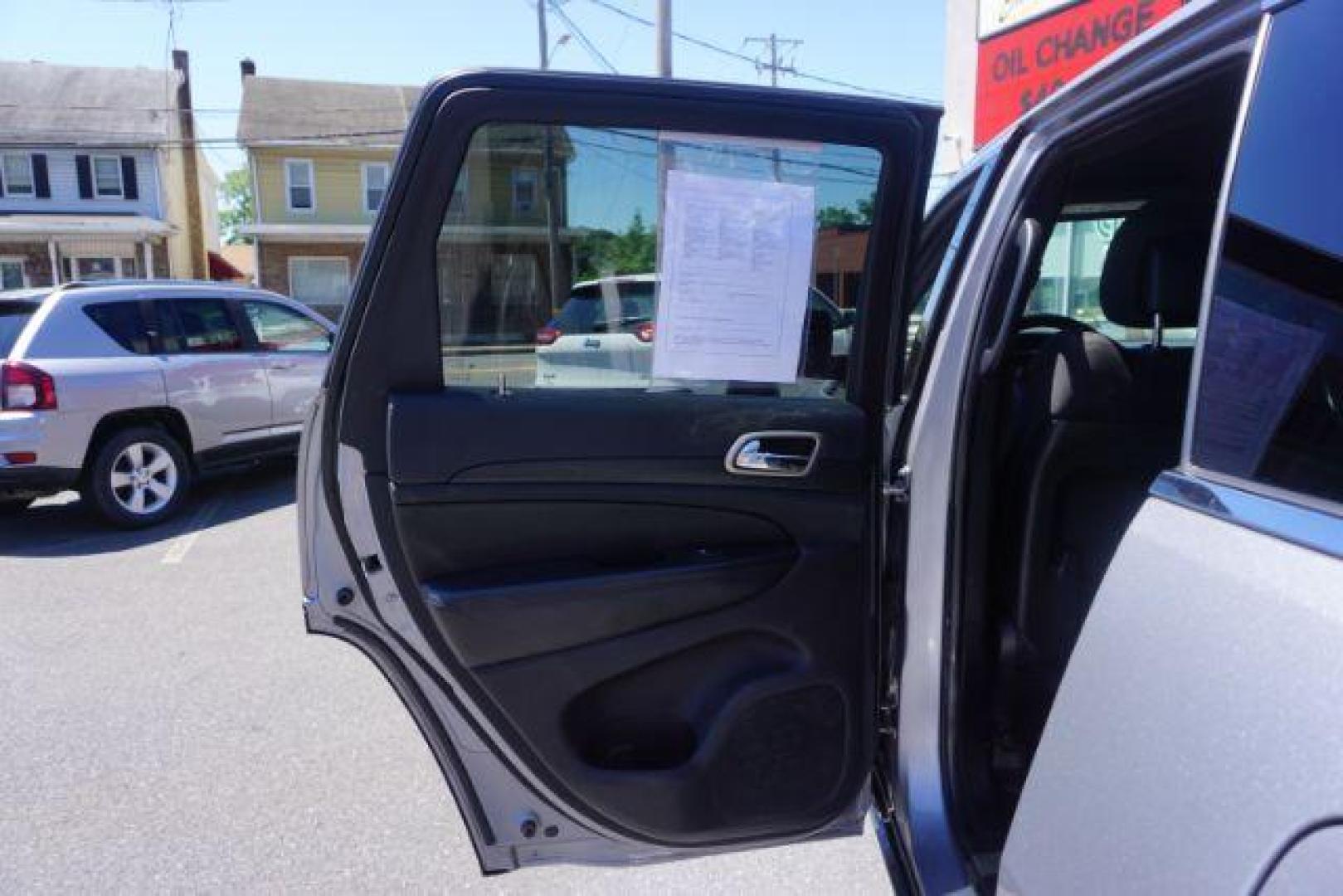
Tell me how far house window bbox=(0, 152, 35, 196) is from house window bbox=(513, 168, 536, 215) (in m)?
31.9

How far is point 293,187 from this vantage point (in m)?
28.5

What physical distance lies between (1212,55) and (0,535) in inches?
314

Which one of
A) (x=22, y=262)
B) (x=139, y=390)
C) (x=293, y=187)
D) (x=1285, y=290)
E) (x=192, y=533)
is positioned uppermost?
(x=293, y=187)

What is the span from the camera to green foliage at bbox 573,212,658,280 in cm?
199

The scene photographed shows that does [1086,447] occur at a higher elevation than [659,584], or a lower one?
higher

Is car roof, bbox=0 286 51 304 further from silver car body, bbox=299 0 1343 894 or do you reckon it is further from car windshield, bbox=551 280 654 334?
car windshield, bbox=551 280 654 334

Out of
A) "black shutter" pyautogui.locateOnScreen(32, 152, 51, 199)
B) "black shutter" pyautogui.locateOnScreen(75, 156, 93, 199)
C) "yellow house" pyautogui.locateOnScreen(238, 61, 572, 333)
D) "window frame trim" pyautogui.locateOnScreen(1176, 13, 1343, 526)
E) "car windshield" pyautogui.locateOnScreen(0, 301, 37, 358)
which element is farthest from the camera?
"yellow house" pyautogui.locateOnScreen(238, 61, 572, 333)

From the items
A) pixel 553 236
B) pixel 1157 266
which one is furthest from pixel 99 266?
pixel 1157 266

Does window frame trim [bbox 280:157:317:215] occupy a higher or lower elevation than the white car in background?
higher

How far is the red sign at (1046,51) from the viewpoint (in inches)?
386

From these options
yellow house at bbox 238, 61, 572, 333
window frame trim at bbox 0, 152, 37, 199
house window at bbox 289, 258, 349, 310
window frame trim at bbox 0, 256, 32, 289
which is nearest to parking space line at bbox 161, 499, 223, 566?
yellow house at bbox 238, 61, 572, 333

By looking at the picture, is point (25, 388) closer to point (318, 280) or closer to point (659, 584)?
point (659, 584)

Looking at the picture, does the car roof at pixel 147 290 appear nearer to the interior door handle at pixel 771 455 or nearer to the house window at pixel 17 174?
the interior door handle at pixel 771 455

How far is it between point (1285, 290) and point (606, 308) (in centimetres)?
124
